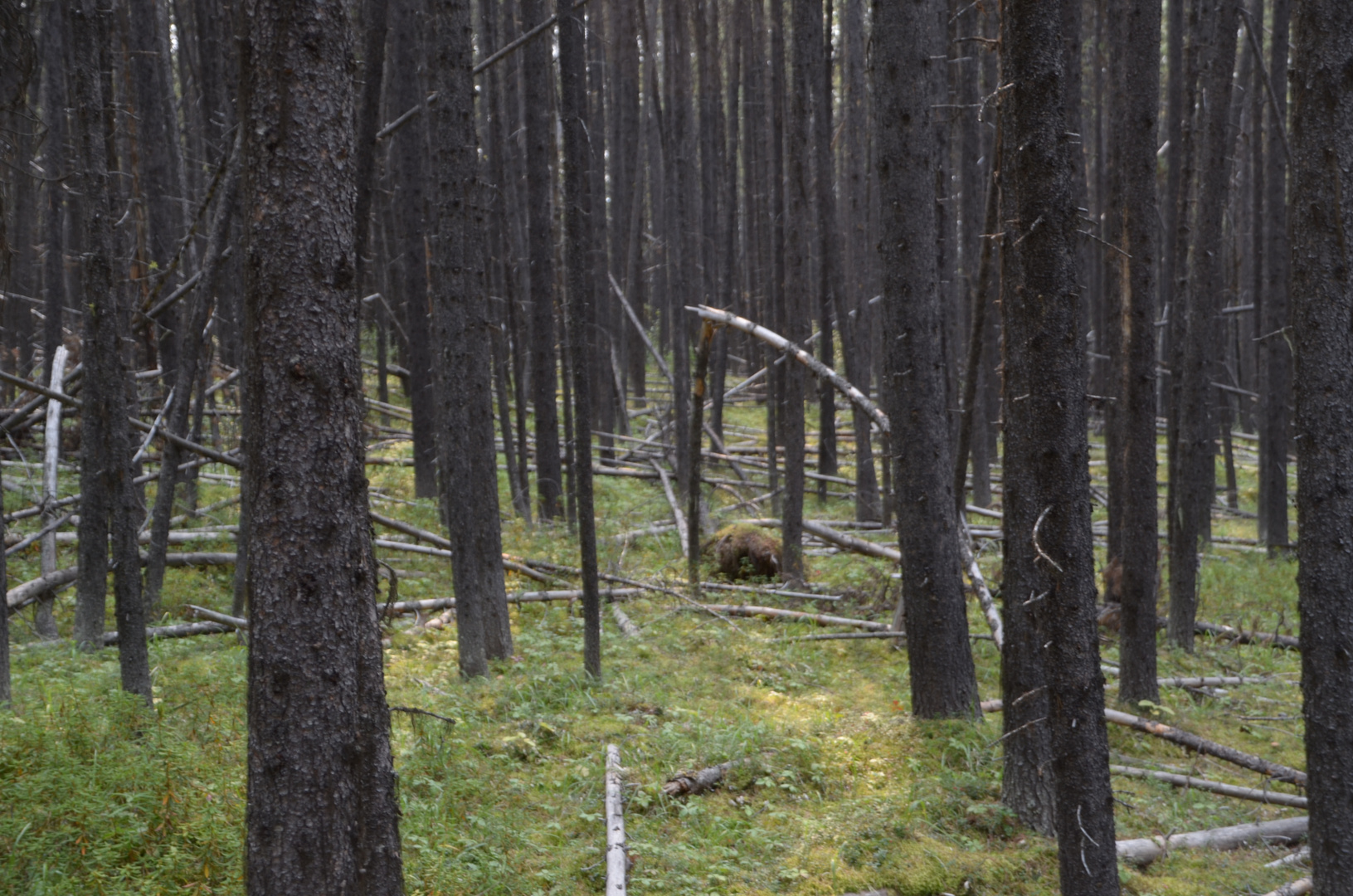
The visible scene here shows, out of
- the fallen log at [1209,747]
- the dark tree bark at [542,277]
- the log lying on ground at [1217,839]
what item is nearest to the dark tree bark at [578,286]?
the fallen log at [1209,747]

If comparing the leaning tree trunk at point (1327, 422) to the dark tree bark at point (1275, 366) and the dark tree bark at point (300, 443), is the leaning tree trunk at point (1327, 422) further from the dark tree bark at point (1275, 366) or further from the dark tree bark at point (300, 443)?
the dark tree bark at point (1275, 366)

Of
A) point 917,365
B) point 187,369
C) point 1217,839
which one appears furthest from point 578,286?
point 1217,839

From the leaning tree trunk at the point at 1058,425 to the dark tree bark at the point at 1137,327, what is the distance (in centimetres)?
408

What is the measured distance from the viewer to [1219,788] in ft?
19.7

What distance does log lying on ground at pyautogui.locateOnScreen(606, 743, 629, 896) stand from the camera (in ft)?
14.0

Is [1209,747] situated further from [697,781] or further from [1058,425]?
[1058,425]

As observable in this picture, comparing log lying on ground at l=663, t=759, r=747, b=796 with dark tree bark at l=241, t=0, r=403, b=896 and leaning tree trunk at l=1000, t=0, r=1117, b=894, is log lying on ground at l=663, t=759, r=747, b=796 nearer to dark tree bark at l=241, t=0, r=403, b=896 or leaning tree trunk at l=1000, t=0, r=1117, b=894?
leaning tree trunk at l=1000, t=0, r=1117, b=894

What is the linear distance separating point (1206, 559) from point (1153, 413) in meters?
7.03

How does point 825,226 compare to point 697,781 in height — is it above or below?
above

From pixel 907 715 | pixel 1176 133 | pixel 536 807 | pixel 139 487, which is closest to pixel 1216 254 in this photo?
pixel 1176 133

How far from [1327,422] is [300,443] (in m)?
4.41

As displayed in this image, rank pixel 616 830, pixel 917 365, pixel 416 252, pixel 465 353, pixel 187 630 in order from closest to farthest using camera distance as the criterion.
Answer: pixel 616 830
pixel 917 365
pixel 465 353
pixel 187 630
pixel 416 252

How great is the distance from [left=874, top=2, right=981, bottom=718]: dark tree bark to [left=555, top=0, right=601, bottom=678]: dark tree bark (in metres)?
2.23

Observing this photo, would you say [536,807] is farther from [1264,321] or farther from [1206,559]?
[1264,321]
